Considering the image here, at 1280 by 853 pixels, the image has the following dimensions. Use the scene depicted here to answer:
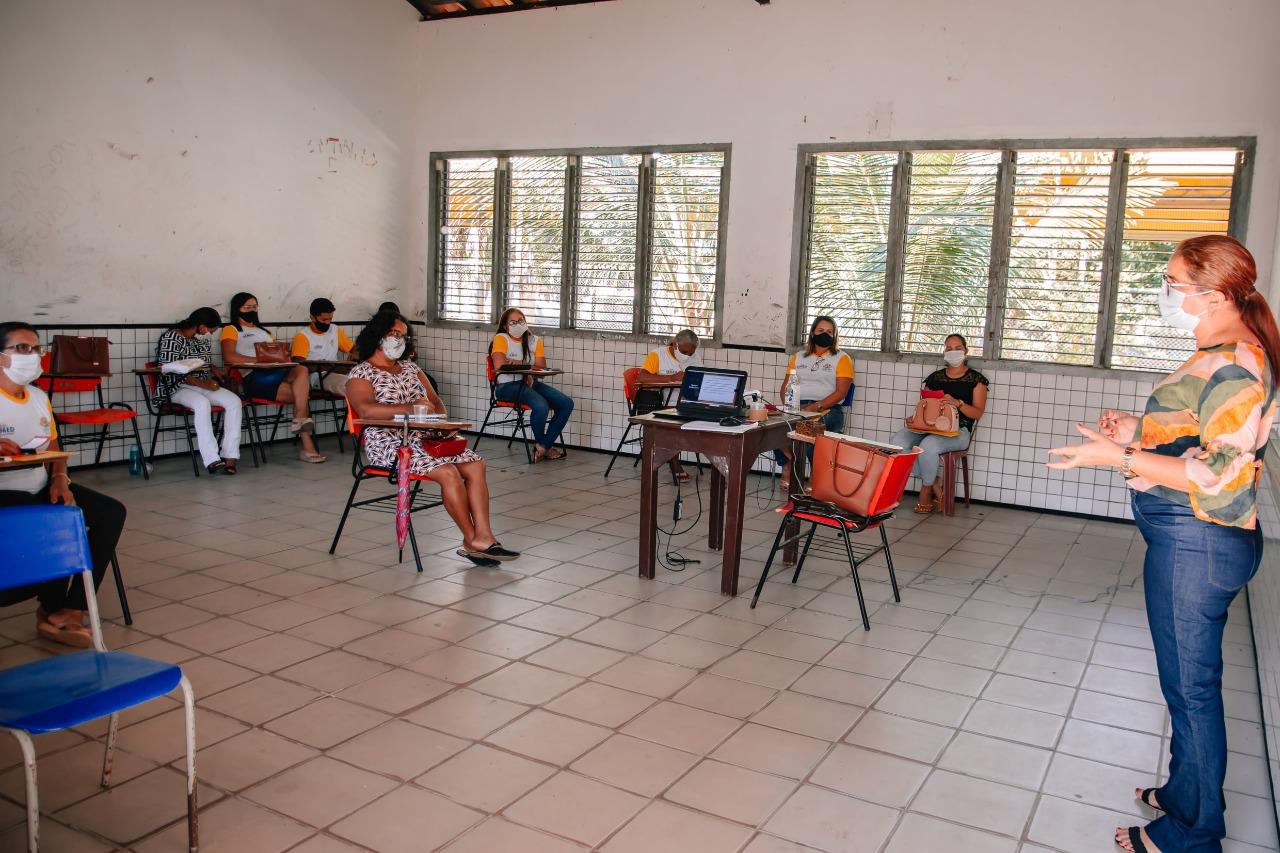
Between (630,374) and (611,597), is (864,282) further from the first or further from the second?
(611,597)

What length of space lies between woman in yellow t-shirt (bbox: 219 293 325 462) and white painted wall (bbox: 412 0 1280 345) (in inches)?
81.3

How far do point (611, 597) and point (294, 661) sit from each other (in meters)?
1.53

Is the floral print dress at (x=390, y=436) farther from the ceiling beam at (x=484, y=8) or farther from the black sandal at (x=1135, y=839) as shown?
the ceiling beam at (x=484, y=8)

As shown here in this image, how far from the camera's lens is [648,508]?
5.07 metres

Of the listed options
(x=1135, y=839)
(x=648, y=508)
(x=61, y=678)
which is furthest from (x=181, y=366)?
(x=1135, y=839)

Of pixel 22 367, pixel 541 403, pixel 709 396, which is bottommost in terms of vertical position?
pixel 541 403

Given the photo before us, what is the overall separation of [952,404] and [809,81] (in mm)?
2692

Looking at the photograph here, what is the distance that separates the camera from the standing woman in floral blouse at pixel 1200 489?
8.27ft

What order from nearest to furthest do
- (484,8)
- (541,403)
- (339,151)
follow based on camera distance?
(541,403), (339,151), (484,8)

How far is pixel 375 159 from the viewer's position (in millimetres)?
9016

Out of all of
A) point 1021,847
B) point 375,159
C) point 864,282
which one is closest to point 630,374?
point 864,282

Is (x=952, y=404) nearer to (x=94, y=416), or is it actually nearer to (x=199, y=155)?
(x=94, y=416)

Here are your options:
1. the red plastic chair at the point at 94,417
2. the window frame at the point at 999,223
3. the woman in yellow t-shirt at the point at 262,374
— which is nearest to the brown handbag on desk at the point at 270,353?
the woman in yellow t-shirt at the point at 262,374

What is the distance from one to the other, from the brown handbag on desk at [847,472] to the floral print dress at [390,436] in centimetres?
184
